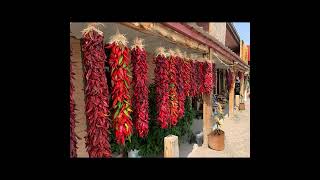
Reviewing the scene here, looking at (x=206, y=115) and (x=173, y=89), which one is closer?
(x=173, y=89)

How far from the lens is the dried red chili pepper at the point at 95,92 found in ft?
6.60

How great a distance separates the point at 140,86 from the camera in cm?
271

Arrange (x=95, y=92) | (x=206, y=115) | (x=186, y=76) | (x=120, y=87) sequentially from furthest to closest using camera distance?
1. (x=206, y=115)
2. (x=186, y=76)
3. (x=120, y=87)
4. (x=95, y=92)

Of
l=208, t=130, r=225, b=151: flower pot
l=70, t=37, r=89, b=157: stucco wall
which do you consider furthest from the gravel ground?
l=70, t=37, r=89, b=157: stucco wall

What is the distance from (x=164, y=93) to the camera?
328 centimetres

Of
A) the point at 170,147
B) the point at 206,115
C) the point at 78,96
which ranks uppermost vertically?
the point at 78,96

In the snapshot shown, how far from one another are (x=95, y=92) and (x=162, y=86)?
1323mm

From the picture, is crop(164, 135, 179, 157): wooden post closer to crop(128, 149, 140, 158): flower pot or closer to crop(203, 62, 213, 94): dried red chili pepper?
crop(128, 149, 140, 158): flower pot

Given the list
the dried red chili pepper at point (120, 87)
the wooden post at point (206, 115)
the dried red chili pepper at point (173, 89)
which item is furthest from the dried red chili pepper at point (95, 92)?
the wooden post at point (206, 115)

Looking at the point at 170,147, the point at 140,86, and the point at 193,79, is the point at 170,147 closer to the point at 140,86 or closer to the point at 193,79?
the point at 140,86

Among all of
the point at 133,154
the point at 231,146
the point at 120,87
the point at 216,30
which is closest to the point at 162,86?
the point at 120,87

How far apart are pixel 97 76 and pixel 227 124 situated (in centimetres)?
728

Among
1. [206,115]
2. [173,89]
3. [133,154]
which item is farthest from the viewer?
[206,115]

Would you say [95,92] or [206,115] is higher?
[95,92]
